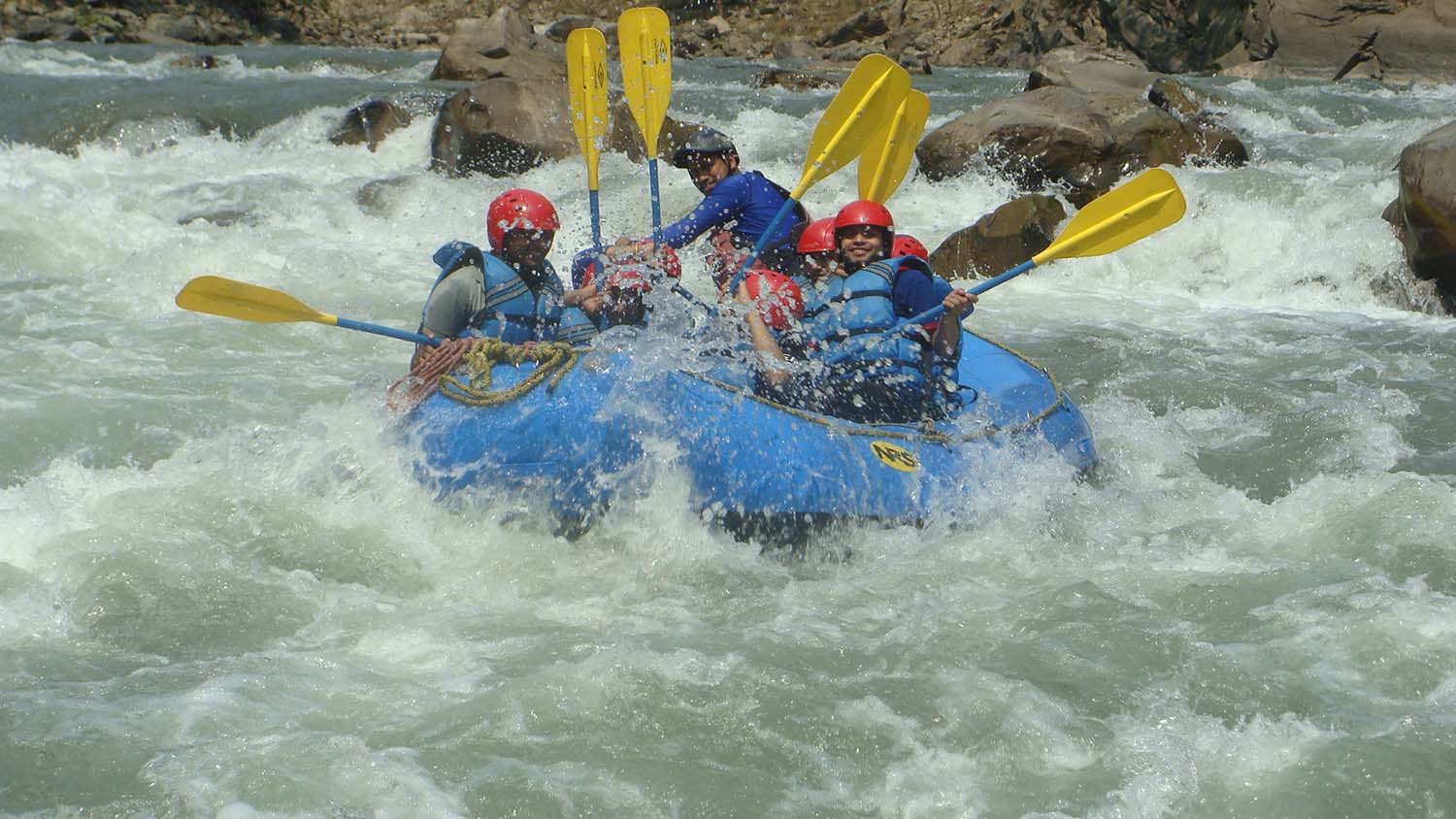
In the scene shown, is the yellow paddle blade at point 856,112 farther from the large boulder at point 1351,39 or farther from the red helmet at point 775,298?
the large boulder at point 1351,39

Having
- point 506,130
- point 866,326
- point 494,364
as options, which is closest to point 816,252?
point 866,326

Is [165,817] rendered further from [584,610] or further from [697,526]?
[697,526]

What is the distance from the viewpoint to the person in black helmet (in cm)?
534

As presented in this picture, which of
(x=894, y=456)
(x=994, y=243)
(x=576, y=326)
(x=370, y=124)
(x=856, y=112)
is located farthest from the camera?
(x=370, y=124)

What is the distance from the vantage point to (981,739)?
10.9 ft

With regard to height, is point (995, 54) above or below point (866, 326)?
below

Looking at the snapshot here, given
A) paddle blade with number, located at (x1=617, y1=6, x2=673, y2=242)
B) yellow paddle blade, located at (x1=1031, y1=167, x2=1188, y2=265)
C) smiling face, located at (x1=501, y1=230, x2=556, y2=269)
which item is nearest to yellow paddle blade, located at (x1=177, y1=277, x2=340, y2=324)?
smiling face, located at (x1=501, y1=230, x2=556, y2=269)

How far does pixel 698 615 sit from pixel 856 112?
8.26ft

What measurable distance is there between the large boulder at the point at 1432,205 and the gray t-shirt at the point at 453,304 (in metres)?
5.62

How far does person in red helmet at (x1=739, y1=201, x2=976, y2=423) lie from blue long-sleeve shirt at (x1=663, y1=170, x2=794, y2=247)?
0.64m

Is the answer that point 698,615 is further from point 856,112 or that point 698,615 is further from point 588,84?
point 588,84

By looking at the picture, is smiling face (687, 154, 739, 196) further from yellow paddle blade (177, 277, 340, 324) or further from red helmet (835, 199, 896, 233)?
yellow paddle blade (177, 277, 340, 324)

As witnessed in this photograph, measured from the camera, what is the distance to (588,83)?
595cm

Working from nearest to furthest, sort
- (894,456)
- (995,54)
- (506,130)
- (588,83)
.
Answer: (894,456), (588,83), (506,130), (995,54)
